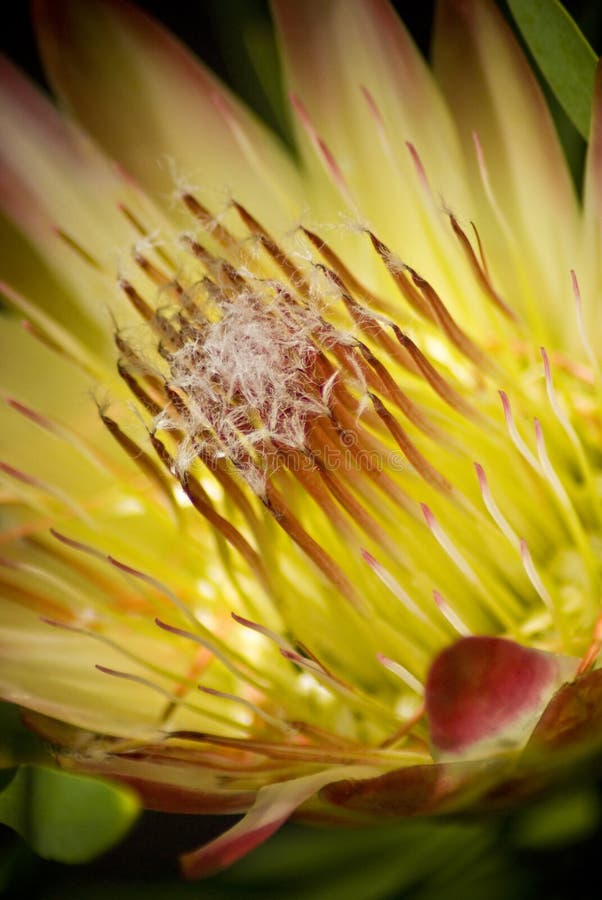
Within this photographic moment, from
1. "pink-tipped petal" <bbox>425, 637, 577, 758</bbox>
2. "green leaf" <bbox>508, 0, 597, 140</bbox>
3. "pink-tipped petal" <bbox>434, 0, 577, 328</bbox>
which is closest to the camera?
"pink-tipped petal" <bbox>425, 637, 577, 758</bbox>

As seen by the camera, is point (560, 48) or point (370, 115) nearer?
point (560, 48)

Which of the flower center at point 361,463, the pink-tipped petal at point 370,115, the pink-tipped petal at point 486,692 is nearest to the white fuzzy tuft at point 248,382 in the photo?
the flower center at point 361,463

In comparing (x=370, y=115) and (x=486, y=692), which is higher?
(x=370, y=115)

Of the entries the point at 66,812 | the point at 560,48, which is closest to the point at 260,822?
the point at 66,812

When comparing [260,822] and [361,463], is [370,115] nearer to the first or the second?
[361,463]

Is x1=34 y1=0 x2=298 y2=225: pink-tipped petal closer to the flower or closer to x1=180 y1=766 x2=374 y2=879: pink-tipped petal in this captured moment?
the flower

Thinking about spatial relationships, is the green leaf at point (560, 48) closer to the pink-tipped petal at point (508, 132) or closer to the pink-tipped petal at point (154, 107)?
the pink-tipped petal at point (508, 132)

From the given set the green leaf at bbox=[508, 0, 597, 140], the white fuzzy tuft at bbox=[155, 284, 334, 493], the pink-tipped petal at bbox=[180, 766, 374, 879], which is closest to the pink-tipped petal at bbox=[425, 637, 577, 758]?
the pink-tipped petal at bbox=[180, 766, 374, 879]
